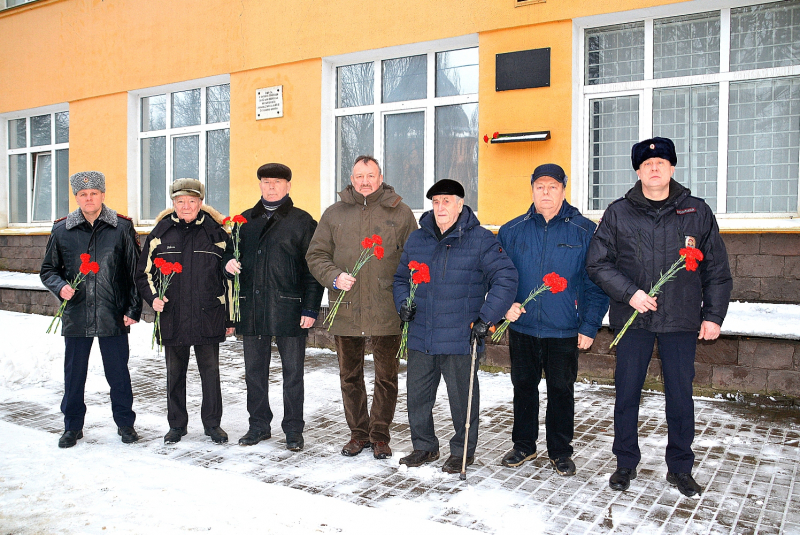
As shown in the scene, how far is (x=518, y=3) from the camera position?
696cm

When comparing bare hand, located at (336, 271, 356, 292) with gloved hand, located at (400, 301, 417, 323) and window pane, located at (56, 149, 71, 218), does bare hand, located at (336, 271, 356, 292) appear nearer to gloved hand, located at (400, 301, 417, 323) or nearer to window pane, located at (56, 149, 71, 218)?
gloved hand, located at (400, 301, 417, 323)

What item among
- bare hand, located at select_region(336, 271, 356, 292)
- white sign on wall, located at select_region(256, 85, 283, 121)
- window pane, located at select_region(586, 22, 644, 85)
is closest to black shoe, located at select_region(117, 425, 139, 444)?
bare hand, located at select_region(336, 271, 356, 292)

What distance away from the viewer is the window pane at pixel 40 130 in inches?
463

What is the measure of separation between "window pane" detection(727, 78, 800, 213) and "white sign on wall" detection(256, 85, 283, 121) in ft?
17.8

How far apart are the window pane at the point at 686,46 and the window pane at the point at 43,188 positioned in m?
10.3

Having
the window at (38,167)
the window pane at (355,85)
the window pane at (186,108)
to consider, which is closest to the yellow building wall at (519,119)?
the window pane at (355,85)

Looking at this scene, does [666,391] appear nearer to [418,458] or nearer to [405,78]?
[418,458]

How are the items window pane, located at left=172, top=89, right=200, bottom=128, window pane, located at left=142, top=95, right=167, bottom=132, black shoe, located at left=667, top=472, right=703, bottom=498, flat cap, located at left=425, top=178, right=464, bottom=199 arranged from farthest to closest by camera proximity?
window pane, located at left=142, top=95, right=167, bottom=132 < window pane, located at left=172, top=89, right=200, bottom=128 < flat cap, located at left=425, top=178, right=464, bottom=199 < black shoe, located at left=667, top=472, right=703, bottom=498

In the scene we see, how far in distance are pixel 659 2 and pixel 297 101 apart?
4499 mm

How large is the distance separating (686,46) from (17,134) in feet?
38.3

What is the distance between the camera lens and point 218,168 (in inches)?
380

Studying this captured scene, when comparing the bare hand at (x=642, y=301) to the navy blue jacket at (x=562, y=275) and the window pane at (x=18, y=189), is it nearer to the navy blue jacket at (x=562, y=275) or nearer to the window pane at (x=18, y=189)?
the navy blue jacket at (x=562, y=275)

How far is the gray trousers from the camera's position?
4.03 meters

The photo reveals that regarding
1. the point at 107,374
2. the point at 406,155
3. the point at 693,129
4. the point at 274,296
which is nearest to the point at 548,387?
the point at 274,296
